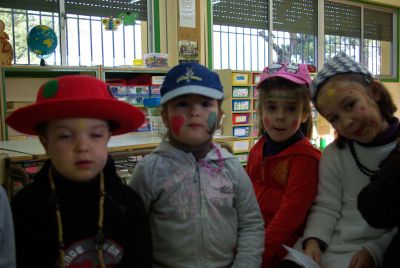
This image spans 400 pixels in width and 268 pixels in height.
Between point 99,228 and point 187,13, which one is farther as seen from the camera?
point 187,13

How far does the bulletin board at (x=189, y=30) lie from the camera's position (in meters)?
4.63

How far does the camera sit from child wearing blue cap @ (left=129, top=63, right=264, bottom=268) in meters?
1.10

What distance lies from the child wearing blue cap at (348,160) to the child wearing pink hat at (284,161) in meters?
0.05

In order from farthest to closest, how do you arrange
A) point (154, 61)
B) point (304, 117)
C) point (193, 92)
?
1. point (154, 61)
2. point (304, 117)
3. point (193, 92)

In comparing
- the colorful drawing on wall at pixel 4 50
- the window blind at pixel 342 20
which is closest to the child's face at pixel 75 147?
the colorful drawing on wall at pixel 4 50

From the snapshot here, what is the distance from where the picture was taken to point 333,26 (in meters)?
6.54

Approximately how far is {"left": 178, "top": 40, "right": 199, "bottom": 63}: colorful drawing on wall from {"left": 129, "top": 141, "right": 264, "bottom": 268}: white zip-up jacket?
3601 millimetres

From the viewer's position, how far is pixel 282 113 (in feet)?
4.47

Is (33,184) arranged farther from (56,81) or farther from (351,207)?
(351,207)

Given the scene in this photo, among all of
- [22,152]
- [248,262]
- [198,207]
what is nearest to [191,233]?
[198,207]

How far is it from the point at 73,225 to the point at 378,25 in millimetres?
7598

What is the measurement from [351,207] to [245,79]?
3526mm

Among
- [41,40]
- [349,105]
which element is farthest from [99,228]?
[41,40]

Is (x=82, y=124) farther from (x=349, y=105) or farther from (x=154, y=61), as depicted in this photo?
(x=154, y=61)
